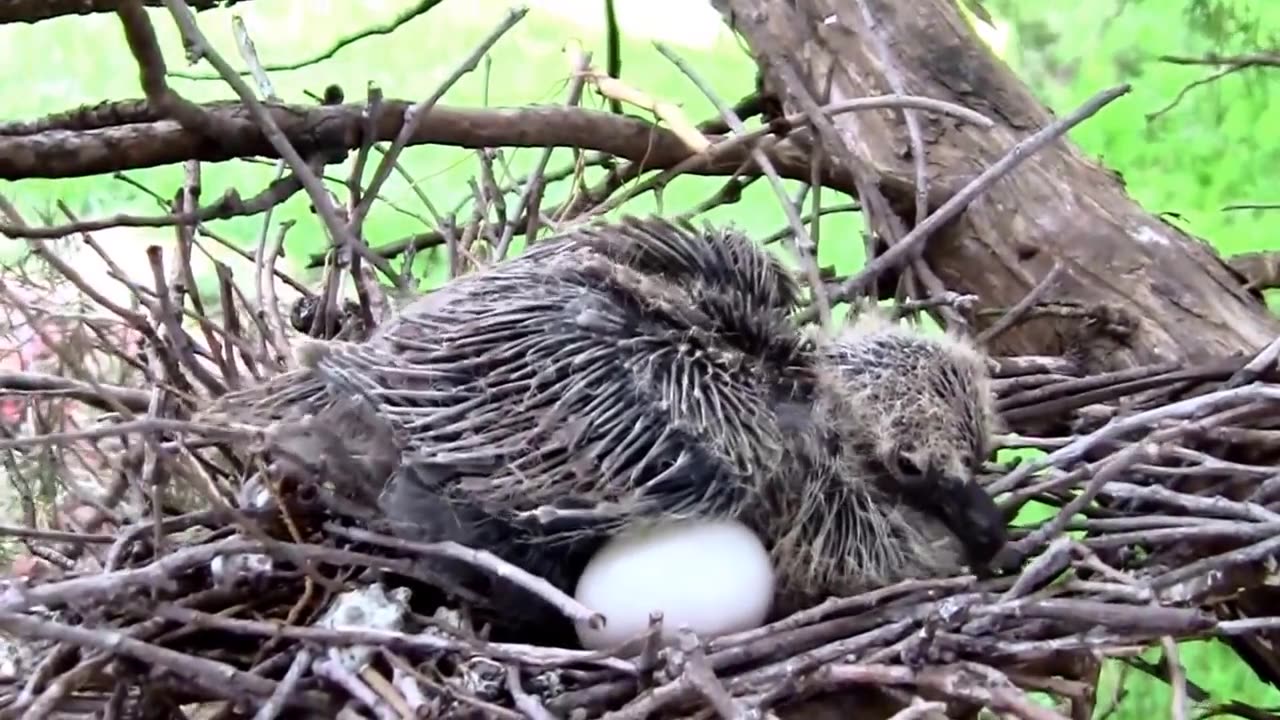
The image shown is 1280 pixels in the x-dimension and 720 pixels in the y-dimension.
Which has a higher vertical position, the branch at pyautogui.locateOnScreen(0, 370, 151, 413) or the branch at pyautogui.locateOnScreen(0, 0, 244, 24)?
the branch at pyautogui.locateOnScreen(0, 0, 244, 24)

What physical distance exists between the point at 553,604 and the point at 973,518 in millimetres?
212

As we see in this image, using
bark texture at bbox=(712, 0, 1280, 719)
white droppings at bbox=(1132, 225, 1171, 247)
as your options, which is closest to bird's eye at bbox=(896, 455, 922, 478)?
bark texture at bbox=(712, 0, 1280, 719)

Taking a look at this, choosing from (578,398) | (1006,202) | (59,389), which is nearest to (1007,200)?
(1006,202)

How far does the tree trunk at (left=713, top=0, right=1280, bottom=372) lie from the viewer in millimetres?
854

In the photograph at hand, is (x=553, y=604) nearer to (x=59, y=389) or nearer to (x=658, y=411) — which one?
(x=658, y=411)

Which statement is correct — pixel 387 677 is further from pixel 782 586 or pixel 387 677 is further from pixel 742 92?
pixel 742 92

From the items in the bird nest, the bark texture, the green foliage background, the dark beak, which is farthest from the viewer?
the green foliage background

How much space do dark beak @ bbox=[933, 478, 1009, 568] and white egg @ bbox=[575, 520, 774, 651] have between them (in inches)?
4.0

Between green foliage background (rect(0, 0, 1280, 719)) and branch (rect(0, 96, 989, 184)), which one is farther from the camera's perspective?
green foliage background (rect(0, 0, 1280, 719))

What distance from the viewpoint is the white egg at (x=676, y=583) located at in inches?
22.4

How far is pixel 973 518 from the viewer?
2.10 feet

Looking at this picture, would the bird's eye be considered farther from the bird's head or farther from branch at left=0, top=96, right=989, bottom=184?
branch at left=0, top=96, right=989, bottom=184

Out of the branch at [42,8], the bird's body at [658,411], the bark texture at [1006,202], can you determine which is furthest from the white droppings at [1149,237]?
the branch at [42,8]

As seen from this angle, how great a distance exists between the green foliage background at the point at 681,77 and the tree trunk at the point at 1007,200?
0.67ft
